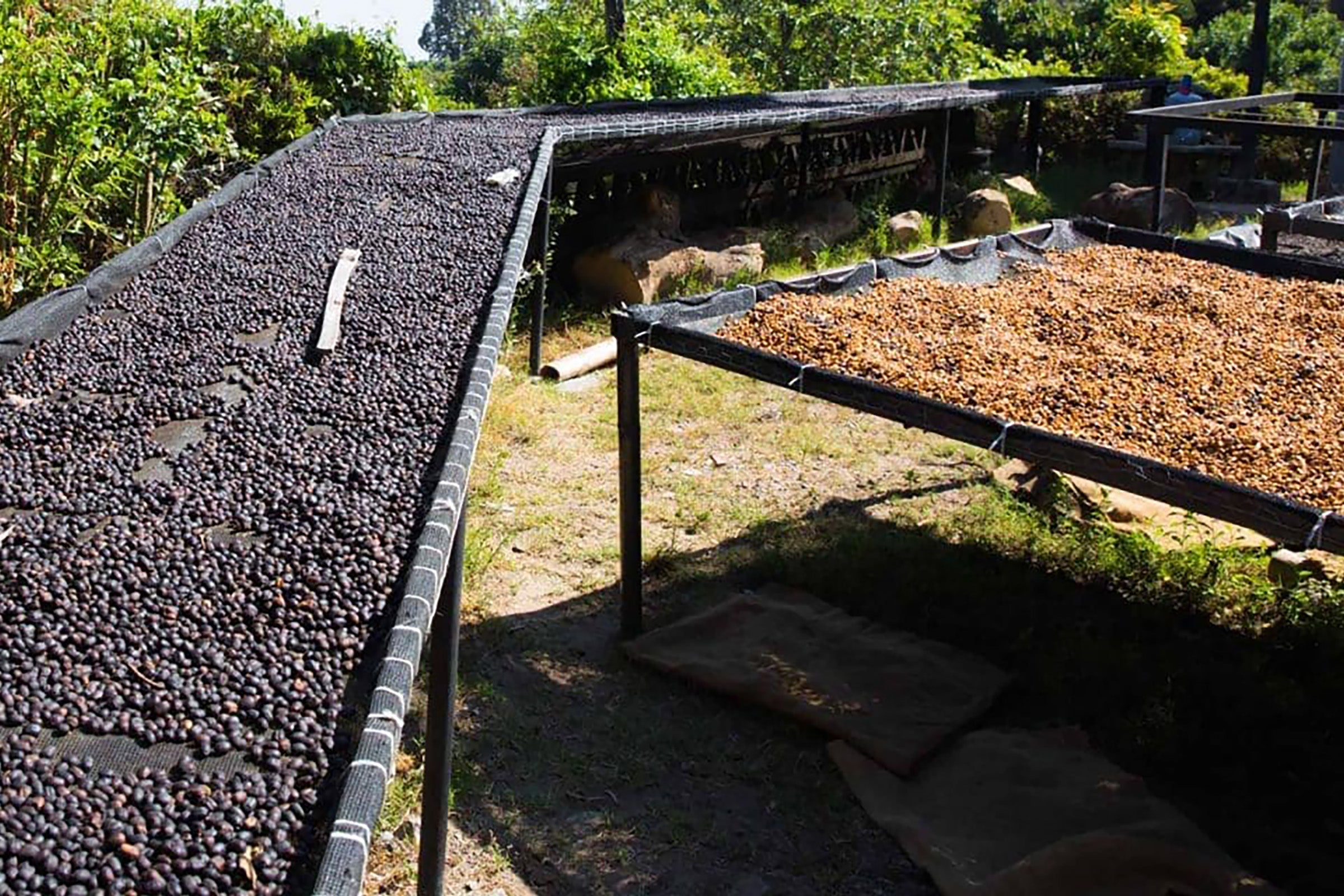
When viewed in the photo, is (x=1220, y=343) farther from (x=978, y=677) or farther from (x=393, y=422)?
(x=393, y=422)

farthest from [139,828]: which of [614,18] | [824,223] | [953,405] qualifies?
[614,18]

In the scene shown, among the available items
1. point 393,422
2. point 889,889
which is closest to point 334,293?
point 393,422

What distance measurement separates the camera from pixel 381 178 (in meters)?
6.69

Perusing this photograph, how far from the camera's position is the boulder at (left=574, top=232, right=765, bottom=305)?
861cm

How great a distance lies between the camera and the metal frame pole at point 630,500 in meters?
4.74

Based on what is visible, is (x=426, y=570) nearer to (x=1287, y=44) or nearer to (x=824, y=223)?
(x=824, y=223)

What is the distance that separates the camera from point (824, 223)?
10555 mm

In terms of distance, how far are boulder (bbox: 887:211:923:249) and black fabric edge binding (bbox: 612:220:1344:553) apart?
16.5 ft

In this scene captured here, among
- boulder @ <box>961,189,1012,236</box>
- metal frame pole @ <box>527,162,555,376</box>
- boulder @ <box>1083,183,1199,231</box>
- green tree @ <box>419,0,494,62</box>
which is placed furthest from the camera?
green tree @ <box>419,0,494,62</box>

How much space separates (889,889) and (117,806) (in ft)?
7.22

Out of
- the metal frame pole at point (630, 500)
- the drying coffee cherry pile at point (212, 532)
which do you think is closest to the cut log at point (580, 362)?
the drying coffee cherry pile at point (212, 532)

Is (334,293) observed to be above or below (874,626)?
above

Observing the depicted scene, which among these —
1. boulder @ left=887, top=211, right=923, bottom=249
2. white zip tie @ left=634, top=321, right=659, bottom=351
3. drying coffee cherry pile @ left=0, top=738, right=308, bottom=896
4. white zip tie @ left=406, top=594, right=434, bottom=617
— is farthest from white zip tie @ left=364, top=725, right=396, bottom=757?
boulder @ left=887, top=211, right=923, bottom=249

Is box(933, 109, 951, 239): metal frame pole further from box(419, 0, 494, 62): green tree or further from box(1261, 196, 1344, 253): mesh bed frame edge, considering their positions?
box(419, 0, 494, 62): green tree
